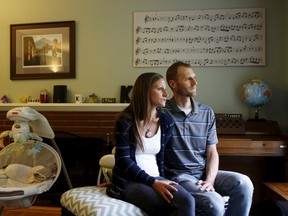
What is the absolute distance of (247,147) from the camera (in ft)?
7.69

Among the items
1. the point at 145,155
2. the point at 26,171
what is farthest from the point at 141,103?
the point at 26,171

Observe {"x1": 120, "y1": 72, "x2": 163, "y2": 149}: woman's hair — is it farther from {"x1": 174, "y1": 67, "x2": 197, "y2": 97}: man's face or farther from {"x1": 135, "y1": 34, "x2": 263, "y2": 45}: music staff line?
{"x1": 135, "y1": 34, "x2": 263, "y2": 45}: music staff line

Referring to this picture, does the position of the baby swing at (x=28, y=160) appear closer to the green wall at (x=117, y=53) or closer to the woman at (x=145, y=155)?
the woman at (x=145, y=155)

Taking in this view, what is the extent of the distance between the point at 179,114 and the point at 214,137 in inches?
10.5

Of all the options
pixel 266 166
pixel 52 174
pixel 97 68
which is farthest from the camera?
pixel 97 68

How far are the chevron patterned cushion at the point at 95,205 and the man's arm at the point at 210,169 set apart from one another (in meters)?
0.39

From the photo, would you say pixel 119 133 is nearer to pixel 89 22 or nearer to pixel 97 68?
pixel 97 68

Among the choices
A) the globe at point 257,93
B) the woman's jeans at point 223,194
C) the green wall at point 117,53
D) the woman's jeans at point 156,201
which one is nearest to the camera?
the woman's jeans at point 156,201

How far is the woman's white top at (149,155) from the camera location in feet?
5.25

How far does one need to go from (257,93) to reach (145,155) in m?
1.47

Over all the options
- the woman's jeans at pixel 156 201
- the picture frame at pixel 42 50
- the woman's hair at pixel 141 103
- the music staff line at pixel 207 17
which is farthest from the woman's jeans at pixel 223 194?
the picture frame at pixel 42 50

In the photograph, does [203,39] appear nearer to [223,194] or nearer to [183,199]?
[223,194]

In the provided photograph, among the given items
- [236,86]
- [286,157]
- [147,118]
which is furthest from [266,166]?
[147,118]

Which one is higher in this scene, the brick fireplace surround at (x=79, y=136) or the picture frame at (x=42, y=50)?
the picture frame at (x=42, y=50)
